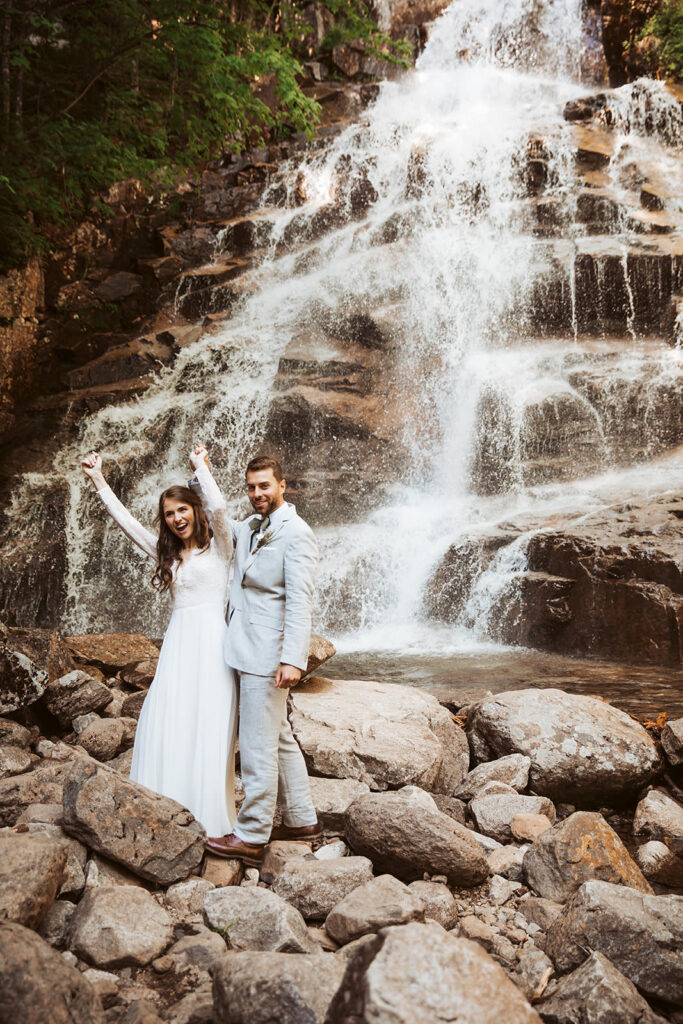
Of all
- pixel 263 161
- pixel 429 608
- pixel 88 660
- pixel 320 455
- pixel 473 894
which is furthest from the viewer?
pixel 263 161

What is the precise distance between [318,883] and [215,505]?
177 centimetres

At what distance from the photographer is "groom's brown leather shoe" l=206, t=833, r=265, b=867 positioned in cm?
324

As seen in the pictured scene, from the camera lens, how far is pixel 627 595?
793 centimetres

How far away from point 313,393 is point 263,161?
11239mm

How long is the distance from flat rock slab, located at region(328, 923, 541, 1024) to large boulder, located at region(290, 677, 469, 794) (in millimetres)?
2290

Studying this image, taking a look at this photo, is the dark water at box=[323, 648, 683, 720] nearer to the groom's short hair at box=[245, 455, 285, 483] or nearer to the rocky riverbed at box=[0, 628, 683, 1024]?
the rocky riverbed at box=[0, 628, 683, 1024]

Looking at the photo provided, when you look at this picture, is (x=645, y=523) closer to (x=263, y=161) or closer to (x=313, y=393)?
(x=313, y=393)

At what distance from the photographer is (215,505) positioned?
3.57 m

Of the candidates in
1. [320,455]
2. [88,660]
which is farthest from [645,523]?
[88,660]

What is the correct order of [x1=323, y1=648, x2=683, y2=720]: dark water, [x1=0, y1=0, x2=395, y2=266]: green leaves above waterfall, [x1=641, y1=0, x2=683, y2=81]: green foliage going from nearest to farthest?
[x1=323, y1=648, x2=683, y2=720]: dark water < [x1=0, y1=0, x2=395, y2=266]: green leaves above waterfall < [x1=641, y1=0, x2=683, y2=81]: green foliage

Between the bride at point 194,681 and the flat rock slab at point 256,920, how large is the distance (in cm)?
54

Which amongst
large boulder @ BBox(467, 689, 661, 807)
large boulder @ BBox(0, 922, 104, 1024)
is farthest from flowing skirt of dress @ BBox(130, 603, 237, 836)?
large boulder @ BBox(467, 689, 661, 807)

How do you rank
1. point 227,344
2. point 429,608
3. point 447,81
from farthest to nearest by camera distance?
point 447,81
point 227,344
point 429,608

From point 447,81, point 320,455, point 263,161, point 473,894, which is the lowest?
point 473,894
